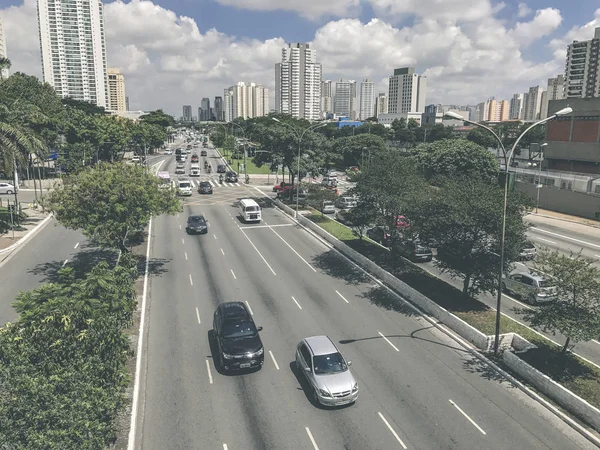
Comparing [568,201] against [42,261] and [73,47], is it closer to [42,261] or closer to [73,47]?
[42,261]

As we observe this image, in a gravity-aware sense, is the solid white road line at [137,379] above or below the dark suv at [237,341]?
below

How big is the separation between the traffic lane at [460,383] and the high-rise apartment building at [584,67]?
600ft

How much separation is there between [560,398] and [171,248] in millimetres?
28495

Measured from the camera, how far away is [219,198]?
202 ft

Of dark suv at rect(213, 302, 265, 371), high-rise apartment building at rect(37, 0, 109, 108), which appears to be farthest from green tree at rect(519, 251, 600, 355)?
high-rise apartment building at rect(37, 0, 109, 108)

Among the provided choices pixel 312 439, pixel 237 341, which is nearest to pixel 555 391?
pixel 312 439

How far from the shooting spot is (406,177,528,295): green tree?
24.5 meters

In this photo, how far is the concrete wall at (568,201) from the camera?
51987 mm

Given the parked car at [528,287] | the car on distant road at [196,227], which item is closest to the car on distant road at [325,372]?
the parked car at [528,287]

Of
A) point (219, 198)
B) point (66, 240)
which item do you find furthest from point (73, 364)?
point (219, 198)

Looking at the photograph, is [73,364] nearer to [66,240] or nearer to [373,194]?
[373,194]

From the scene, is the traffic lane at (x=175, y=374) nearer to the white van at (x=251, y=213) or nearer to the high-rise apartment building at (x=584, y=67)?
the white van at (x=251, y=213)

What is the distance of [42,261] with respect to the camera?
32.8 meters

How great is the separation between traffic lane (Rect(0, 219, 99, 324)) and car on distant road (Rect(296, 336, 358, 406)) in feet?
50.8
